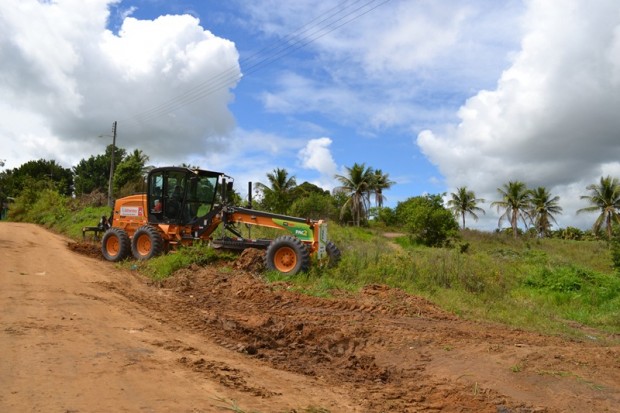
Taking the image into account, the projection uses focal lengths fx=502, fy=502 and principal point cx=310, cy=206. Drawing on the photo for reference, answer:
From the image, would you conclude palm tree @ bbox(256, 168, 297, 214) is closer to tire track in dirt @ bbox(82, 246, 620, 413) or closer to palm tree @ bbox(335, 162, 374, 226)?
palm tree @ bbox(335, 162, 374, 226)

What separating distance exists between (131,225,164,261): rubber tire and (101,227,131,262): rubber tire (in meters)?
0.30

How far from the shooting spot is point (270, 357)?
6.13m

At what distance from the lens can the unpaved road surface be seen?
4383 millimetres

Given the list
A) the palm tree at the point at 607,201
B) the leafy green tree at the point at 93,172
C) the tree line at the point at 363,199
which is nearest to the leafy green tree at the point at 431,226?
the tree line at the point at 363,199

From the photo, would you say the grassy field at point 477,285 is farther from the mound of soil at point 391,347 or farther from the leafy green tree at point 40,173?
the leafy green tree at point 40,173

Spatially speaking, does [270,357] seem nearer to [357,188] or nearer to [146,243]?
[146,243]

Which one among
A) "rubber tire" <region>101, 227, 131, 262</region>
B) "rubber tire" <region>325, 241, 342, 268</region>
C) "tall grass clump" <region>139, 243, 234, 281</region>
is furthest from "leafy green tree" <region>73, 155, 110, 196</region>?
"rubber tire" <region>325, 241, 342, 268</region>

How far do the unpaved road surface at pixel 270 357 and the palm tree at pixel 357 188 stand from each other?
42786 mm

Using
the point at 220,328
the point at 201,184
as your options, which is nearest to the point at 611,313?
the point at 220,328

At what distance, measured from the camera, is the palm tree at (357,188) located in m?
52.4

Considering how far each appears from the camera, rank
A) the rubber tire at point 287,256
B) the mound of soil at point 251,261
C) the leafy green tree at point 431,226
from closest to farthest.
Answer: the rubber tire at point 287,256 → the mound of soil at point 251,261 → the leafy green tree at point 431,226

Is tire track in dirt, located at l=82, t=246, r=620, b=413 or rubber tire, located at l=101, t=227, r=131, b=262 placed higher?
rubber tire, located at l=101, t=227, r=131, b=262

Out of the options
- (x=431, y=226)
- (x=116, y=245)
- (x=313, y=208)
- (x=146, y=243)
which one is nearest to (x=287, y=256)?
(x=146, y=243)

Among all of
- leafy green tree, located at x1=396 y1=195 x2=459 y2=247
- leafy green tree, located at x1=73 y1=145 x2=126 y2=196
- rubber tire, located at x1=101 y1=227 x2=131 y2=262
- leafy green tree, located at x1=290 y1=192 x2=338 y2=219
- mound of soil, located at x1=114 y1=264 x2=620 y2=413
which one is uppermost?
leafy green tree, located at x1=73 y1=145 x2=126 y2=196
